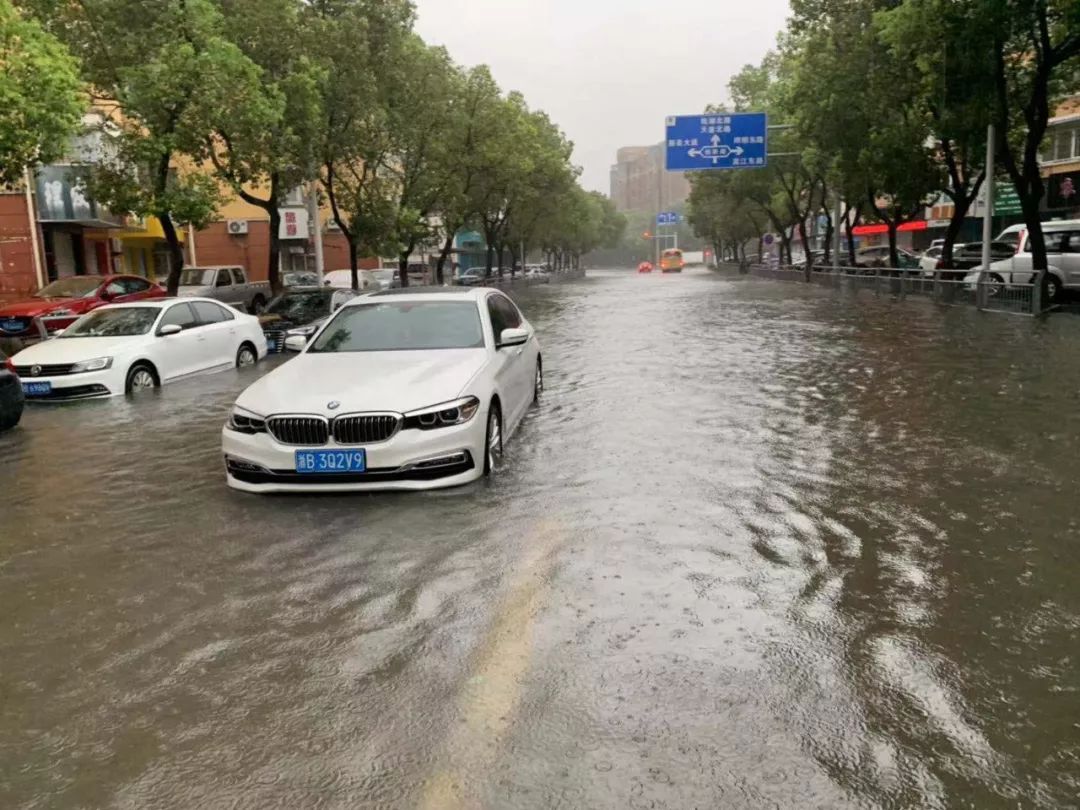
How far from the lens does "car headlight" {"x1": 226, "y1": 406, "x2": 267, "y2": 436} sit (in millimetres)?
6570

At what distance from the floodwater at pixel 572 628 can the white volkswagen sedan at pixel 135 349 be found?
319cm

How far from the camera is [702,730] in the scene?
341cm

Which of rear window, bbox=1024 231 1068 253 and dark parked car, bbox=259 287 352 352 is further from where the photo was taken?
rear window, bbox=1024 231 1068 253

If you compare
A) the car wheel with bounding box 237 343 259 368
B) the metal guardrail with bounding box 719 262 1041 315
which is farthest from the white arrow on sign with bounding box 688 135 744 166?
the car wheel with bounding box 237 343 259 368

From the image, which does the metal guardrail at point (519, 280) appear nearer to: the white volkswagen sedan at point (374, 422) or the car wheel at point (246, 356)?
the car wheel at point (246, 356)

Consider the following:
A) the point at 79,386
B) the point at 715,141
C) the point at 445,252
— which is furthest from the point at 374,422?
the point at 445,252

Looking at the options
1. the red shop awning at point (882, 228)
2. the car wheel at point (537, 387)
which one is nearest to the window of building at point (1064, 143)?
the red shop awning at point (882, 228)

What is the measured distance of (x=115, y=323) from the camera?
1316 centimetres

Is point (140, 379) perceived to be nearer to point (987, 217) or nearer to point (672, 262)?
point (987, 217)

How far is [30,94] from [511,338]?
9345 millimetres

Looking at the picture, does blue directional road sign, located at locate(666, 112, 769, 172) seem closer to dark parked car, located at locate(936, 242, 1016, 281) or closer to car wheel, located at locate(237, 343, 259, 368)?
dark parked car, located at locate(936, 242, 1016, 281)

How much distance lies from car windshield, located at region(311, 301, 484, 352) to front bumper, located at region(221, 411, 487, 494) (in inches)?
55.5

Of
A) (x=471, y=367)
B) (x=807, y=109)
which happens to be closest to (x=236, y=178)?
(x=471, y=367)

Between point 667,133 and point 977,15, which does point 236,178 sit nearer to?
point 977,15
